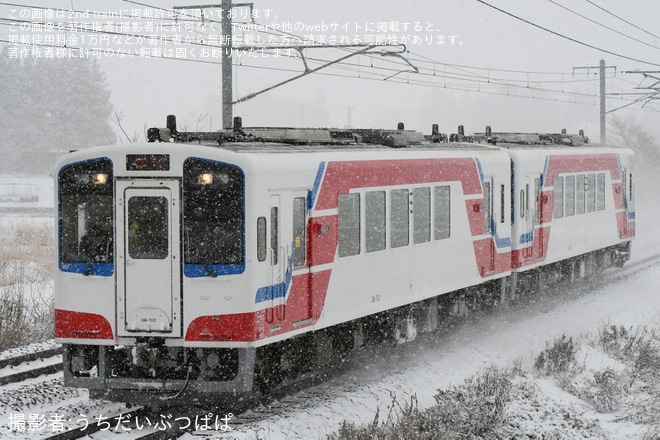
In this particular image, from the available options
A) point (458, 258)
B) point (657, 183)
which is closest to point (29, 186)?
point (657, 183)

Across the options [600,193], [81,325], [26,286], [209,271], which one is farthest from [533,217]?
[81,325]

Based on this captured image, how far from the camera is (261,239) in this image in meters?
10.0

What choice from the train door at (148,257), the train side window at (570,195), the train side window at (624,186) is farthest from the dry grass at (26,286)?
the train side window at (624,186)

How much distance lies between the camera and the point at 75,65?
245ft

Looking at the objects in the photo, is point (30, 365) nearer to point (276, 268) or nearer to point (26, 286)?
point (276, 268)

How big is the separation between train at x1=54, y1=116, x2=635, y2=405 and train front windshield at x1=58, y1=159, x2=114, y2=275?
0.01 metres

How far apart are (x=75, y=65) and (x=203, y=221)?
68.3 meters

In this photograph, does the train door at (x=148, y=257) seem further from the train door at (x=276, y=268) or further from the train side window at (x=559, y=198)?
the train side window at (x=559, y=198)

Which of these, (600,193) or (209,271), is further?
(600,193)

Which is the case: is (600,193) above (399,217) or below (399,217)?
above

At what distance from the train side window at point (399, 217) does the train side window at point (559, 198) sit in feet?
21.9

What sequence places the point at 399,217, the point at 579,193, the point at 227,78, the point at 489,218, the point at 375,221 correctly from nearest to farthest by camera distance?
the point at 375,221 < the point at 399,217 < the point at 489,218 < the point at 227,78 < the point at 579,193

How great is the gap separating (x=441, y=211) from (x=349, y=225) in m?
2.84

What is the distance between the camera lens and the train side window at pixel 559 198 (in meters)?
19.0
